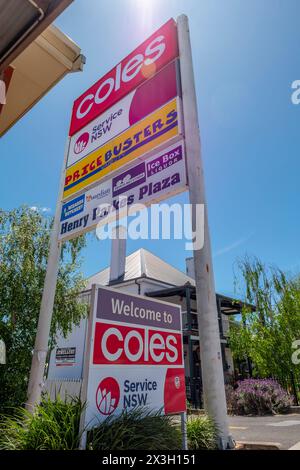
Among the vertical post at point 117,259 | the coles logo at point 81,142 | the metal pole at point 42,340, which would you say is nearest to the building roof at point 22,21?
the metal pole at point 42,340

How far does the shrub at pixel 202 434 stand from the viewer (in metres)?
4.08

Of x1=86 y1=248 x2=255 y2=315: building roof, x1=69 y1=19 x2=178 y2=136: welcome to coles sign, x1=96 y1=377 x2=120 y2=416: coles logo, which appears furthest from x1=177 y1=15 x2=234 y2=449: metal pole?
x1=86 y1=248 x2=255 y2=315: building roof

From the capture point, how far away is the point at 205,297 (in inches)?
195

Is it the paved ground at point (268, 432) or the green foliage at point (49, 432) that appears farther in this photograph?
the paved ground at point (268, 432)

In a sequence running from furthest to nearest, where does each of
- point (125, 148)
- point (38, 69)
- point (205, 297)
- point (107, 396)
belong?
point (125, 148), point (205, 297), point (38, 69), point (107, 396)

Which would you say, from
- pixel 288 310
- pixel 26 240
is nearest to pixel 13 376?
pixel 26 240

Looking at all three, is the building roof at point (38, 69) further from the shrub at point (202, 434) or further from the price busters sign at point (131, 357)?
the shrub at point (202, 434)

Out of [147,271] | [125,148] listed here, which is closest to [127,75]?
[125,148]

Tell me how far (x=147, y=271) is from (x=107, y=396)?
57.0 ft

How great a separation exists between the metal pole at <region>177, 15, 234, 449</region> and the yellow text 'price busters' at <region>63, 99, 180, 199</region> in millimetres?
320

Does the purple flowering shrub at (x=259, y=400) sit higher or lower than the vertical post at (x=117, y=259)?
lower

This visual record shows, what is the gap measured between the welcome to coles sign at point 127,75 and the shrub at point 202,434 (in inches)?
261

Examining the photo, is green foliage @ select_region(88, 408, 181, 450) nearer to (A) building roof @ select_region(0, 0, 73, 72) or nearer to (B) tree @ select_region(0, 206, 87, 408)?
(A) building roof @ select_region(0, 0, 73, 72)

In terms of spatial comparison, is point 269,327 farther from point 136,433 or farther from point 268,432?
point 136,433
